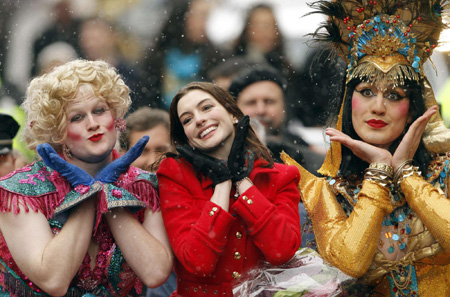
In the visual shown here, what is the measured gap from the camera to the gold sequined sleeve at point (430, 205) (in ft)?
11.3

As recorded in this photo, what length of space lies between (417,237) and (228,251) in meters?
0.93

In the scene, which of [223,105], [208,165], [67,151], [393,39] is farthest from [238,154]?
[393,39]

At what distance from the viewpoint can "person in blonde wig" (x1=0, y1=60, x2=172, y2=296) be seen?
3.44m

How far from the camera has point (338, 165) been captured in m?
3.89

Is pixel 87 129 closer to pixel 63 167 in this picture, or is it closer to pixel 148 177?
pixel 63 167

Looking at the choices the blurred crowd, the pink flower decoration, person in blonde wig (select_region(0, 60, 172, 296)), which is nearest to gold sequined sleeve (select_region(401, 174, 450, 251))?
person in blonde wig (select_region(0, 60, 172, 296))

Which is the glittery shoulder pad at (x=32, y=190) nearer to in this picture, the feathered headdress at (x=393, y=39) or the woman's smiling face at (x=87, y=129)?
the woman's smiling face at (x=87, y=129)

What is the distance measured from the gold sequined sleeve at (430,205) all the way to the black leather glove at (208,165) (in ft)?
2.84

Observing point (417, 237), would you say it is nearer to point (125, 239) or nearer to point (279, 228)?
point (279, 228)

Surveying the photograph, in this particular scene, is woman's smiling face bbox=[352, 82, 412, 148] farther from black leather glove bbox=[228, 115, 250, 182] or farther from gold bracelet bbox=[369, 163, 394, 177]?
black leather glove bbox=[228, 115, 250, 182]

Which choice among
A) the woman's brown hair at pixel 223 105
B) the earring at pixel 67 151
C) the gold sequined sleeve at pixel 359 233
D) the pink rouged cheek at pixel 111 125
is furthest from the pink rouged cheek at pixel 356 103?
the earring at pixel 67 151

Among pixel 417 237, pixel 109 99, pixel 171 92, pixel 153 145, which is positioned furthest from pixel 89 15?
pixel 417 237

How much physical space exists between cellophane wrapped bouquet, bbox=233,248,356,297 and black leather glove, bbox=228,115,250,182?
18.1 inches

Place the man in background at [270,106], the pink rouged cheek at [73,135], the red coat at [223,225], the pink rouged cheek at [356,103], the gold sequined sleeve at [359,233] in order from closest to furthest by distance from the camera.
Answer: the red coat at [223,225], the gold sequined sleeve at [359,233], the pink rouged cheek at [73,135], the pink rouged cheek at [356,103], the man in background at [270,106]
